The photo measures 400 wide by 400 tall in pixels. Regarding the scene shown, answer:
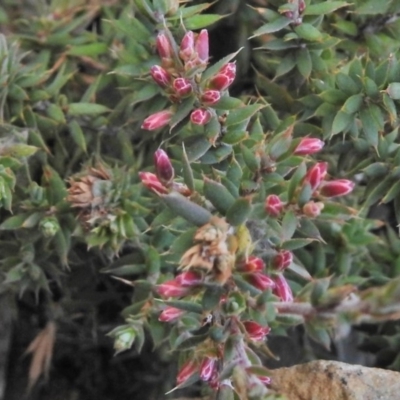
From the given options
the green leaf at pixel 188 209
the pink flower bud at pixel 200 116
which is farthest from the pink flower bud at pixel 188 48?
the green leaf at pixel 188 209

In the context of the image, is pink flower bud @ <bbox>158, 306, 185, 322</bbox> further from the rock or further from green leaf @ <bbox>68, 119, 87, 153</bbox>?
green leaf @ <bbox>68, 119, 87, 153</bbox>

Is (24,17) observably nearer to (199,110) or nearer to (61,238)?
(61,238)

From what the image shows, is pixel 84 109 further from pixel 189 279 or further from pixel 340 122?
pixel 189 279

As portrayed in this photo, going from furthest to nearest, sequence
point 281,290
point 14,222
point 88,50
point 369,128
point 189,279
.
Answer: point 88,50, point 14,222, point 369,128, point 281,290, point 189,279

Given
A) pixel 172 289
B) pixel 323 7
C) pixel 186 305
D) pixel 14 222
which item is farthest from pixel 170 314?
pixel 323 7

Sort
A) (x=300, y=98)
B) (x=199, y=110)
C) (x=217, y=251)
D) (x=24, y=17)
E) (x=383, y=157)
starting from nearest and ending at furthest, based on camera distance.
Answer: (x=217, y=251) → (x=199, y=110) → (x=383, y=157) → (x=300, y=98) → (x=24, y=17)

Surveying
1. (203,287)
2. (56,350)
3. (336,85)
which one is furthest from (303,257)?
(56,350)
